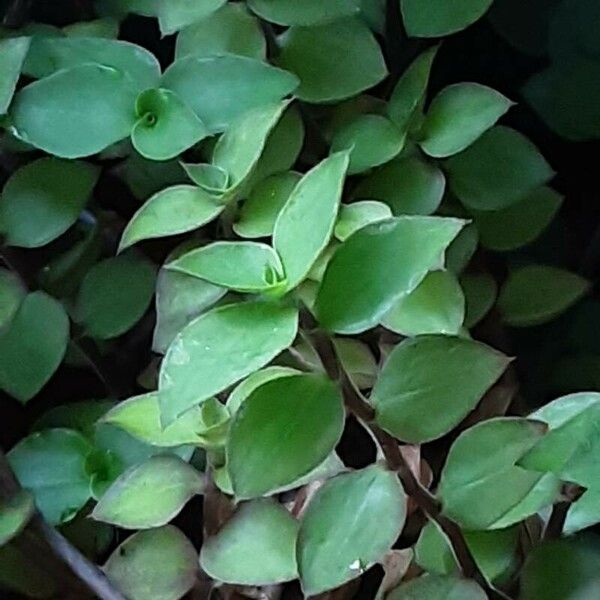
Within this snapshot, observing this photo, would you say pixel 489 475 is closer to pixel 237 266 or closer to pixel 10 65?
pixel 237 266

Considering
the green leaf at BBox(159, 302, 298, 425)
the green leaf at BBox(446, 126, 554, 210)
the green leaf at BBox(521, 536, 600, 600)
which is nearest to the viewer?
the green leaf at BBox(159, 302, 298, 425)

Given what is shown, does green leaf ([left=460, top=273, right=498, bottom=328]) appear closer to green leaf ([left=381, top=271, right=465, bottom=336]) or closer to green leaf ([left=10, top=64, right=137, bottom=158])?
green leaf ([left=381, top=271, right=465, bottom=336])

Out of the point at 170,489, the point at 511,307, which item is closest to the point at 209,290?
the point at 170,489

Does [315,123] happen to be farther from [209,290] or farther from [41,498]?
[41,498]

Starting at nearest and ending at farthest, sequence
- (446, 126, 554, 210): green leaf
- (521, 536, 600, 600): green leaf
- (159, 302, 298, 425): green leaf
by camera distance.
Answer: (159, 302, 298, 425): green leaf
(521, 536, 600, 600): green leaf
(446, 126, 554, 210): green leaf

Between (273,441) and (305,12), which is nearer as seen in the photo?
(273,441)

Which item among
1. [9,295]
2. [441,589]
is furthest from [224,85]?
[441,589]

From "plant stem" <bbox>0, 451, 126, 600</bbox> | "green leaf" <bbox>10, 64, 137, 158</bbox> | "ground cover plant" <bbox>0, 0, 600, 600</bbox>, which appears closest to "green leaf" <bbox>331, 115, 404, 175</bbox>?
"ground cover plant" <bbox>0, 0, 600, 600</bbox>
